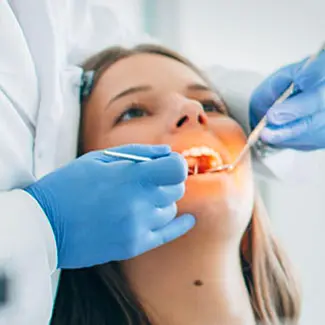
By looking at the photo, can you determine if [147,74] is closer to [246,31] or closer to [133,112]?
[133,112]

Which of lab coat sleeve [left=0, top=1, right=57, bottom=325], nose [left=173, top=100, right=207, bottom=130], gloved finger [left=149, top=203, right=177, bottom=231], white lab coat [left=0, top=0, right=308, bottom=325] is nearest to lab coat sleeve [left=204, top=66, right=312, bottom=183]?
white lab coat [left=0, top=0, right=308, bottom=325]

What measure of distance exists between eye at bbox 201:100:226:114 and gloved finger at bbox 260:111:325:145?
8 centimetres

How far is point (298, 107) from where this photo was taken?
0.96 m

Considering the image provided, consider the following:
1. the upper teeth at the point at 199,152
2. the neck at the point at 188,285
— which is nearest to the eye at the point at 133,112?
the upper teeth at the point at 199,152

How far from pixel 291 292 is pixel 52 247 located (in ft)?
1.38

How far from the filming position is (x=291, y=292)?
0.97 m

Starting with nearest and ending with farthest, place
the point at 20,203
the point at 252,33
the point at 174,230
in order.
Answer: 1. the point at 20,203
2. the point at 174,230
3. the point at 252,33

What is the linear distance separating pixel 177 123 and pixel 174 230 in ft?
0.58

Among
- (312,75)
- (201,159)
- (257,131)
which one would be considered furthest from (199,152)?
(312,75)

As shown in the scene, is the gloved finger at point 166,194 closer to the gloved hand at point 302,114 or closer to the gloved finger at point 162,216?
the gloved finger at point 162,216

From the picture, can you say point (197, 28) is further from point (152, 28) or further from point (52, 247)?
point (52, 247)

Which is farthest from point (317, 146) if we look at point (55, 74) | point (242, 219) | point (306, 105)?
point (55, 74)

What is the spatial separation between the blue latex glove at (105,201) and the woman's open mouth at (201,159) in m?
0.10

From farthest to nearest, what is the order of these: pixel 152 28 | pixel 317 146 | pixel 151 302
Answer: pixel 152 28 < pixel 317 146 < pixel 151 302
